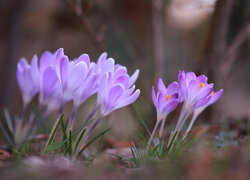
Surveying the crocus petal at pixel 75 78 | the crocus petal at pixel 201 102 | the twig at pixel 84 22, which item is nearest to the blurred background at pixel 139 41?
the twig at pixel 84 22

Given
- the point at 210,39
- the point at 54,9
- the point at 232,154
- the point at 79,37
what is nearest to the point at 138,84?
the point at 210,39

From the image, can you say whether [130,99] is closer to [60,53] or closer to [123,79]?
[123,79]

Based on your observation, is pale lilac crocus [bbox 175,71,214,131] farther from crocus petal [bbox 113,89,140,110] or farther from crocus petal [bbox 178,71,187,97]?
crocus petal [bbox 113,89,140,110]

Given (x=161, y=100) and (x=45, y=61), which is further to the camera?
(x=45, y=61)

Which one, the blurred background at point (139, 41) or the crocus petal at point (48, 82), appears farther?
the blurred background at point (139, 41)

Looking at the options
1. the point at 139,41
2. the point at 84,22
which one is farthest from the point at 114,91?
the point at 139,41

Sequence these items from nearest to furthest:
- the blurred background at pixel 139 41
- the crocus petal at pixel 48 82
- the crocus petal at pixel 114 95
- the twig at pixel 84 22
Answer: the crocus petal at pixel 114 95, the crocus petal at pixel 48 82, the twig at pixel 84 22, the blurred background at pixel 139 41

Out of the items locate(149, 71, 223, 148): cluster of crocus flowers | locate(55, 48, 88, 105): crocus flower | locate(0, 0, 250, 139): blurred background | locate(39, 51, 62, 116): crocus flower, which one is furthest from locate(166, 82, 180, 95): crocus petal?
locate(0, 0, 250, 139): blurred background

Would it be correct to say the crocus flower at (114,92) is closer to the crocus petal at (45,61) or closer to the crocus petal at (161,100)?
Result: the crocus petal at (161,100)

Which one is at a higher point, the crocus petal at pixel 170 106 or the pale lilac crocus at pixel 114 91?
the pale lilac crocus at pixel 114 91
